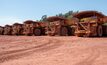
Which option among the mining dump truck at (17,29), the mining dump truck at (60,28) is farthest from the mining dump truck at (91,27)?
the mining dump truck at (17,29)

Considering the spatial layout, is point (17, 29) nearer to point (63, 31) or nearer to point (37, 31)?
point (37, 31)

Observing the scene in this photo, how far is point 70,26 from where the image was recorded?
2581 cm

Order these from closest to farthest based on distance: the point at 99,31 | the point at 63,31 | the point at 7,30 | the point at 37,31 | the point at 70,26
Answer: the point at 99,31 < the point at 70,26 < the point at 63,31 < the point at 37,31 < the point at 7,30

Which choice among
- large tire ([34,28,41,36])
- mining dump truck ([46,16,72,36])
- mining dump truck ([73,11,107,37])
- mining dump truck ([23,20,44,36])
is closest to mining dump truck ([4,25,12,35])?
mining dump truck ([23,20,44,36])

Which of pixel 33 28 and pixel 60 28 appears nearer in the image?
pixel 60 28

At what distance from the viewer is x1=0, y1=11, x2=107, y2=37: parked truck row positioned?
21656 millimetres

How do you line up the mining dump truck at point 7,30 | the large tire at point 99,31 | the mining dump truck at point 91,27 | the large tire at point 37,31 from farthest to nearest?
the mining dump truck at point 7,30
the large tire at point 37,31
the large tire at point 99,31
the mining dump truck at point 91,27

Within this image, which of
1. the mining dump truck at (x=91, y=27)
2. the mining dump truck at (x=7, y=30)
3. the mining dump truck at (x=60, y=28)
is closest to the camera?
the mining dump truck at (x=91, y=27)

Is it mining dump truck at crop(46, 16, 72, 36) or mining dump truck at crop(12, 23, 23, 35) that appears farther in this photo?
mining dump truck at crop(12, 23, 23, 35)

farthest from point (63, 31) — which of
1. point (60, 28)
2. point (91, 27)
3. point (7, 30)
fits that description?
point (7, 30)

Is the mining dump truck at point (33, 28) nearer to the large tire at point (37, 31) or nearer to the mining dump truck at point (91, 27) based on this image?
the large tire at point (37, 31)

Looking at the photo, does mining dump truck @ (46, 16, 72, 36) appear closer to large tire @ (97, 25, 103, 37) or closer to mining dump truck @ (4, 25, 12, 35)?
large tire @ (97, 25, 103, 37)

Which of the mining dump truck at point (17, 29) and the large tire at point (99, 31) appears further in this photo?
the mining dump truck at point (17, 29)

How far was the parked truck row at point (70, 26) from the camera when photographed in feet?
71.1
